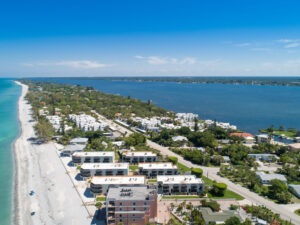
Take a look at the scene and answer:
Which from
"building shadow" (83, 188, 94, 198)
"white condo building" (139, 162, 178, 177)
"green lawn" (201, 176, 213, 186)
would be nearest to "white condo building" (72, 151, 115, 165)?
"white condo building" (139, 162, 178, 177)

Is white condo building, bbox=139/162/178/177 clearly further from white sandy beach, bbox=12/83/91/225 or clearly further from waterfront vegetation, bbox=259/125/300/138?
waterfront vegetation, bbox=259/125/300/138

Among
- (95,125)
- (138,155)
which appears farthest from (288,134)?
(95,125)

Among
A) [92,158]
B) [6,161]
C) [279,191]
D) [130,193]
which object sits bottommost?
[6,161]

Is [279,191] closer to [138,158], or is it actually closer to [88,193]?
[138,158]

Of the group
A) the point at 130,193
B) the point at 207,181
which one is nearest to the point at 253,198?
the point at 207,181

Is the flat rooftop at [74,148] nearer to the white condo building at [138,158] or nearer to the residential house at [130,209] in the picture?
the white condo building at [138,158]

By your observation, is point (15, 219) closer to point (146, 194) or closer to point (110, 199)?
point (110, 199)

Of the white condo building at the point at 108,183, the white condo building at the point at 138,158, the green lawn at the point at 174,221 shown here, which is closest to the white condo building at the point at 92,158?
the white condo building at the point at 138,158
